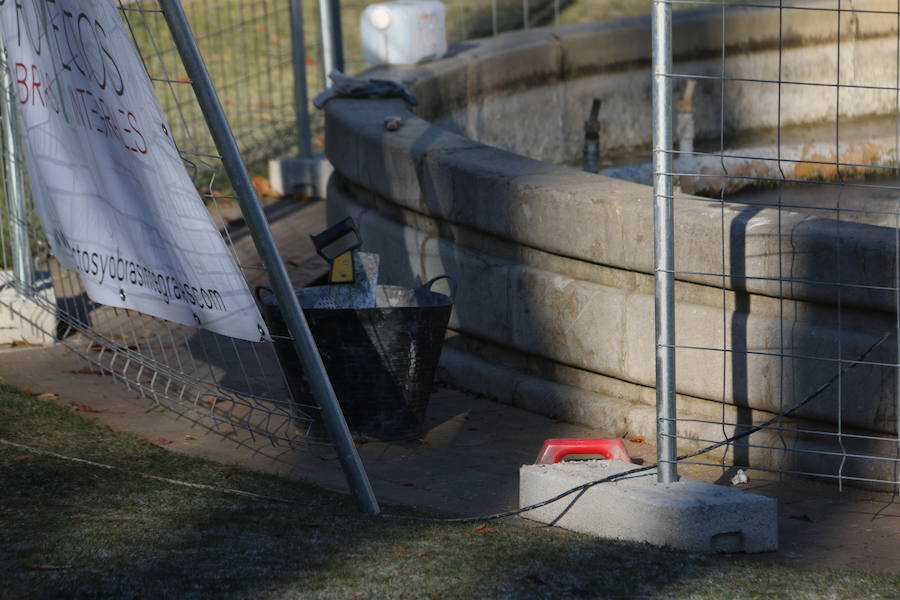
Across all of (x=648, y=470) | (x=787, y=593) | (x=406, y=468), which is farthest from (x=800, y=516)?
(x=406, y=468)

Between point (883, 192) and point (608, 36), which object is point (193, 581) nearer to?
point (883, 192)

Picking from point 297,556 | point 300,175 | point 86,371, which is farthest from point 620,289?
point 300,175

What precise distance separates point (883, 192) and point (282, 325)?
5.09 m

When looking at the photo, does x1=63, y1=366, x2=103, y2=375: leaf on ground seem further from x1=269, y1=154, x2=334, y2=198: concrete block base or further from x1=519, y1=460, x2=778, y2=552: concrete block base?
x1=269, y1=154, x2=334, y2=198: concrete block base

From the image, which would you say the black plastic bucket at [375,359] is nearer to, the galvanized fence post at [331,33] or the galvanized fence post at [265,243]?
the galvanized fence post at [265,243]

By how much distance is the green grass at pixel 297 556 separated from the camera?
335 centimetres

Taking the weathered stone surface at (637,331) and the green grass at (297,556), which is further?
the weathered stone surface at (637,331)

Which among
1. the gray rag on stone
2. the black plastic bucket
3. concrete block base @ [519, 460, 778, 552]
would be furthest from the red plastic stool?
the gray rag on stone

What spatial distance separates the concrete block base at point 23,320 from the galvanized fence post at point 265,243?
2.82 metres

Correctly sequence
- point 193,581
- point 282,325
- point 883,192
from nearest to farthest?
point 193,581 → point 282,325 → point 883,192

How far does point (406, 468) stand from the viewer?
16.6 feet

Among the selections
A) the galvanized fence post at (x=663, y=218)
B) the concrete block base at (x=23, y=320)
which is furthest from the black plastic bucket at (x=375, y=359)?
the concrete block base at (x=23, y=320)

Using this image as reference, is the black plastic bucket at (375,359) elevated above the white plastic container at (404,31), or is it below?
below

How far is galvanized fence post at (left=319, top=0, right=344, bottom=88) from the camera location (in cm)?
958
